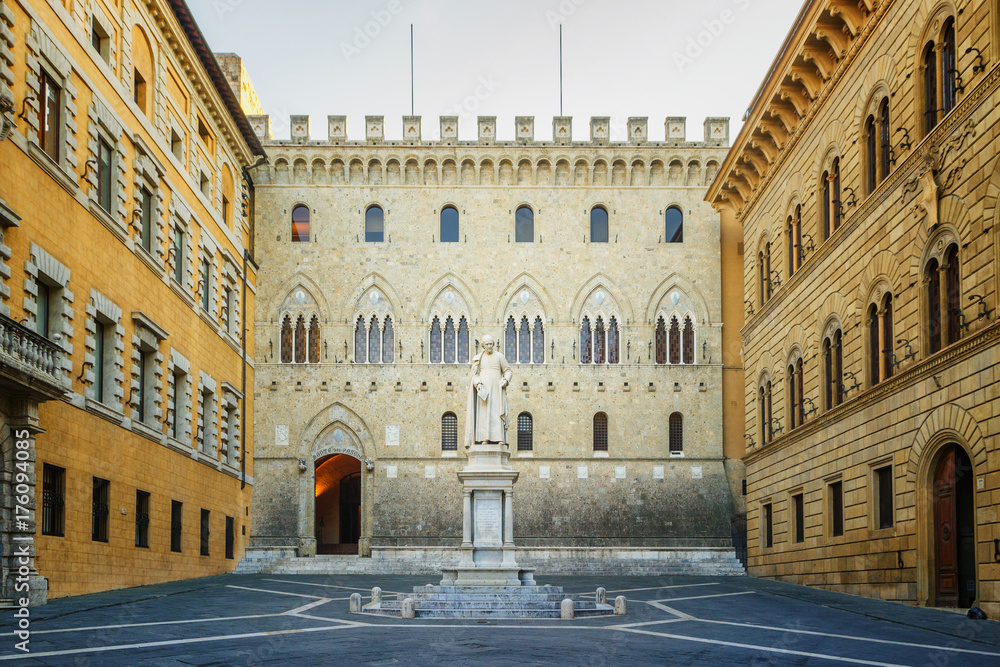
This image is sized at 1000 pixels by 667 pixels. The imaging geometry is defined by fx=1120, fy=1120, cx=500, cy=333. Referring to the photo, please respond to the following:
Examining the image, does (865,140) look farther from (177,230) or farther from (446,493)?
(446,493)

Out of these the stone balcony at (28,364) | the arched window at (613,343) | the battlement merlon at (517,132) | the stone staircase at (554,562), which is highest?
the battlement merlon at (517,132)

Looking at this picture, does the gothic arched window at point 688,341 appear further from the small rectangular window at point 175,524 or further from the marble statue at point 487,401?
the marble statue at point 487,401

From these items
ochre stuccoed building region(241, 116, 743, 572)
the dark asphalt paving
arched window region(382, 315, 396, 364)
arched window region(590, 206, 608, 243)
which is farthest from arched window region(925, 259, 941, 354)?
arched window region(382, 315, 396, 364)

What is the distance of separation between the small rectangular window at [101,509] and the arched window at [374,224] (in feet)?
62.0

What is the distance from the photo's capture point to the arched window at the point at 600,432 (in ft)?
133

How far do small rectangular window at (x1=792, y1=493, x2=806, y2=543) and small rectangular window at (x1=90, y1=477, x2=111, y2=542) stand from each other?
16.4 meters

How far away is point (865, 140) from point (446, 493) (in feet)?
69.3

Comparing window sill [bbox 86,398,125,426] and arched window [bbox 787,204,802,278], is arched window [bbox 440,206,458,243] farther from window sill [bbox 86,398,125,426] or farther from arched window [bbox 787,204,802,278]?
window sill [bbox 86,398,125,426]

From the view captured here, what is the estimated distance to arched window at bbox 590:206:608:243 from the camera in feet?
138

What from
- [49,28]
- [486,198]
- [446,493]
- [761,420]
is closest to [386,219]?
[486,198]

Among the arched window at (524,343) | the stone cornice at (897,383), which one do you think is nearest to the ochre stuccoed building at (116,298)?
the arched window at (524,343)

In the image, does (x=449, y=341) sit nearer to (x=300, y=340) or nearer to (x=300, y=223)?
(x=300, y=340)

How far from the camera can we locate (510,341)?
41156mm

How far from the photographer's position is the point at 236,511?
36969mm
